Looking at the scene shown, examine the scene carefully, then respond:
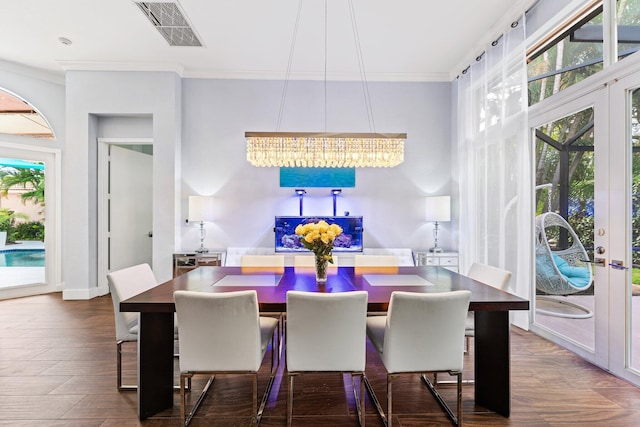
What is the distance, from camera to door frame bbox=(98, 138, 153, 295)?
4.71 meters

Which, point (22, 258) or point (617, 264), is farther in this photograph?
point (22, 258)

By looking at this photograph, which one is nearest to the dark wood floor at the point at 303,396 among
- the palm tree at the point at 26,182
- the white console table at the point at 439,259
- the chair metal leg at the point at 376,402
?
the chair metal leg at the point at 376,402

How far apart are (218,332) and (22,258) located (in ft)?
16.1

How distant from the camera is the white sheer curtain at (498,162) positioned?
123 inches

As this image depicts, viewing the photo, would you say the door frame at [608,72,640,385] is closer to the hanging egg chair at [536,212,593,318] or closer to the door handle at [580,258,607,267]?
the door handle at [580,258,607,267]

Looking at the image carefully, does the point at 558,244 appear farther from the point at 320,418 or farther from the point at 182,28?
the point at 182,28

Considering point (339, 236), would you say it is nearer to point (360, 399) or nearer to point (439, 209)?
point (439, 209)

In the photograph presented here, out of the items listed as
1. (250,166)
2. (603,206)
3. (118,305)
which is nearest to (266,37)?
(250,166)

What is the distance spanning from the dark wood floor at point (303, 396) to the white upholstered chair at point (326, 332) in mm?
393

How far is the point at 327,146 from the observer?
2.82 meters

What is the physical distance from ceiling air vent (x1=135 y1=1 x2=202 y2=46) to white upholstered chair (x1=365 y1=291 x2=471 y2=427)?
344 cm

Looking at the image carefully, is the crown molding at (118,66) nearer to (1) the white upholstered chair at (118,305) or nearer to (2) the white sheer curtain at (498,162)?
(1) the white upholstered chair at (118,305)

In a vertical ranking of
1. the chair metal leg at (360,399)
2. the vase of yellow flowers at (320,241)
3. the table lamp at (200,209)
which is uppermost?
the table lamp at (200,209)

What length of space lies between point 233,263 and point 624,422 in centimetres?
402
